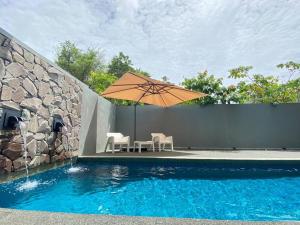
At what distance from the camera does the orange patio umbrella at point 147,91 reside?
25.3 feet

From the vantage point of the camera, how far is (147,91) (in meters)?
9.44

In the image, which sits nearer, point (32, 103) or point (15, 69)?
point (15, 69)

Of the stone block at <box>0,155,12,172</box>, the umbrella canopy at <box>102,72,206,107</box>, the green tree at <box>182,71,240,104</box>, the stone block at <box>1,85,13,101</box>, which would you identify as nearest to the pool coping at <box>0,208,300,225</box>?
the stone block at <box>0,155,12,172</box>

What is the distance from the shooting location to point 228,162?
6449 mm

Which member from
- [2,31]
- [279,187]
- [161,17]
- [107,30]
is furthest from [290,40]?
[2,31]

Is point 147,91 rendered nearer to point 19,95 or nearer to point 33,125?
point 33,125

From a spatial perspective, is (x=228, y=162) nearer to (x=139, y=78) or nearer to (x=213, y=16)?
(x=139, y=78)

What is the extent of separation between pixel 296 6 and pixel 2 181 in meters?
10.2

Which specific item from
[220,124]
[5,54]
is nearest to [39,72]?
[5,54]

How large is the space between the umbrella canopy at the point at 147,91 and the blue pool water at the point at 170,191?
255cm

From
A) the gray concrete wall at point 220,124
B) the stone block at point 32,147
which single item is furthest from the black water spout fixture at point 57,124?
the gray concrete wall at point 220,124

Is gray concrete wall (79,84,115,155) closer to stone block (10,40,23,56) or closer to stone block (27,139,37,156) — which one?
stone block (27,139,37,156)

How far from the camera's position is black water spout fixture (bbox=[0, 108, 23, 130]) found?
14.4 ft

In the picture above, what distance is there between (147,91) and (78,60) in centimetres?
1872
